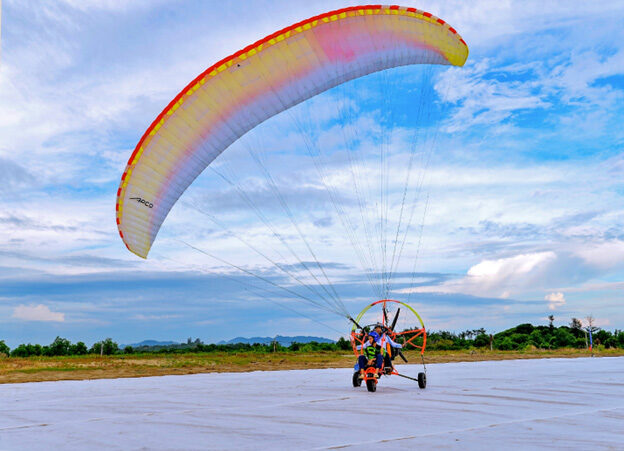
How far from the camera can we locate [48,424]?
7.94 meters

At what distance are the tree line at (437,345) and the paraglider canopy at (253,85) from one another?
26.3 metres

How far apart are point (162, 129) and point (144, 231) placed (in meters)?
2.67

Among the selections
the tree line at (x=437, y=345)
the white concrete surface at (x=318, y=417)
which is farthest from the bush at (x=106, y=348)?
the white concrete surface at (x=318, y=417)

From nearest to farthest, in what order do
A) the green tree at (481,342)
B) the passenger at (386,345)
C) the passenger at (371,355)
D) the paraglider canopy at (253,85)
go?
the passenger at (371,355) → the passenger at (386,345) → the paraglider canopy at (253,85) → the green tree at (481,342)

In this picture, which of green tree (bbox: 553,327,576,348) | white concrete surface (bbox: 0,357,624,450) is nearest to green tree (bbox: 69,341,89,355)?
white concrete surface (bbox: 0,357,624,450)

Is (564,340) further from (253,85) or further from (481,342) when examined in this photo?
(253,85)

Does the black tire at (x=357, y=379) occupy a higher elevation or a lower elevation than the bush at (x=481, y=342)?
higher

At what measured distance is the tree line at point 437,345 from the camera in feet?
139

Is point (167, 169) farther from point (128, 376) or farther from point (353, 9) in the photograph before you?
point (128, 376)

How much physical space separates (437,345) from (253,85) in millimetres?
44410

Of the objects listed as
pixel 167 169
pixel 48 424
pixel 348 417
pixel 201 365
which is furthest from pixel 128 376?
pixel 348 417

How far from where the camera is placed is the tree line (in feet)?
139

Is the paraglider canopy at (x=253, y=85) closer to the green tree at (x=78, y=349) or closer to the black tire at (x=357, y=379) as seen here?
the black tire at (x=357, y=379)

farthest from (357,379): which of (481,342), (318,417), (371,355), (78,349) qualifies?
(481,342)
